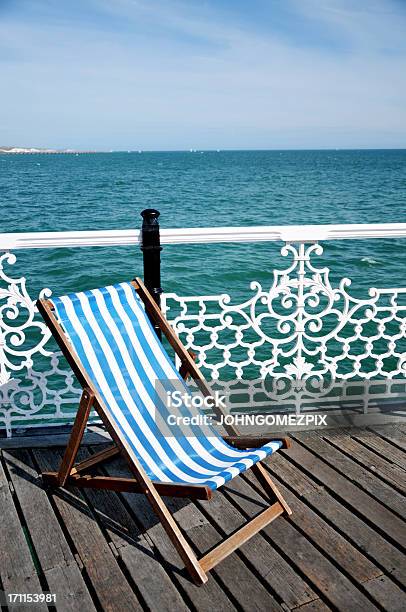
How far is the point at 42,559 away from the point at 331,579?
115cm

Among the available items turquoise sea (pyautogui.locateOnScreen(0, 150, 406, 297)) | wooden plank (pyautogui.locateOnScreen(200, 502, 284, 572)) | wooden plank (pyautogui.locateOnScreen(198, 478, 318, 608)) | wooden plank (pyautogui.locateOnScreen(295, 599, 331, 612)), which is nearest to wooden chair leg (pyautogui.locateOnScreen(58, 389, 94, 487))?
wooden plank (pyautogui.locateOnScreen(198, 478, 318, 608))

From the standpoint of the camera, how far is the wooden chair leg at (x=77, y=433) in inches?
101

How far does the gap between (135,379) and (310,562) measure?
1.12 m

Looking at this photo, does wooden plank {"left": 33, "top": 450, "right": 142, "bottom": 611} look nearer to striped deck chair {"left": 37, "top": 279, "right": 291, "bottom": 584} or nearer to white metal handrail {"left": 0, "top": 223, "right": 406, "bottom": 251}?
striped deck chair {"left": 37, "top": 279, "right": 291, "bottom": 584}

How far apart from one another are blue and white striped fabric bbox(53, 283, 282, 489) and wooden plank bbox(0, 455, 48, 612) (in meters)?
0.59

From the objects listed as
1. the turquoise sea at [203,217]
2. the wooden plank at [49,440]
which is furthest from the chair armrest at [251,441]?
the turquoise sea at [203,217]

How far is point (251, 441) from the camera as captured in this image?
2.72m

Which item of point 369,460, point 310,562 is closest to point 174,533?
point 310,562

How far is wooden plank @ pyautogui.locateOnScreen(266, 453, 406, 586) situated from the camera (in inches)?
94.7

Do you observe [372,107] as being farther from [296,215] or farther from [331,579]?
[331,579]

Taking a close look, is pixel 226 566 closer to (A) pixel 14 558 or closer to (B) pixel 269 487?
(B) pixel 269 487

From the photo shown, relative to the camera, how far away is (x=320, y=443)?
3.37 m

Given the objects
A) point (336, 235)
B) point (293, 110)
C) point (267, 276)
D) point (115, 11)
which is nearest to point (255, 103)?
point (293, 110)

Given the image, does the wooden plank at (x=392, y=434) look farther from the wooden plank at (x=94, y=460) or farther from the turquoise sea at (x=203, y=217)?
the turquoise sea at (x=203, y=217)
